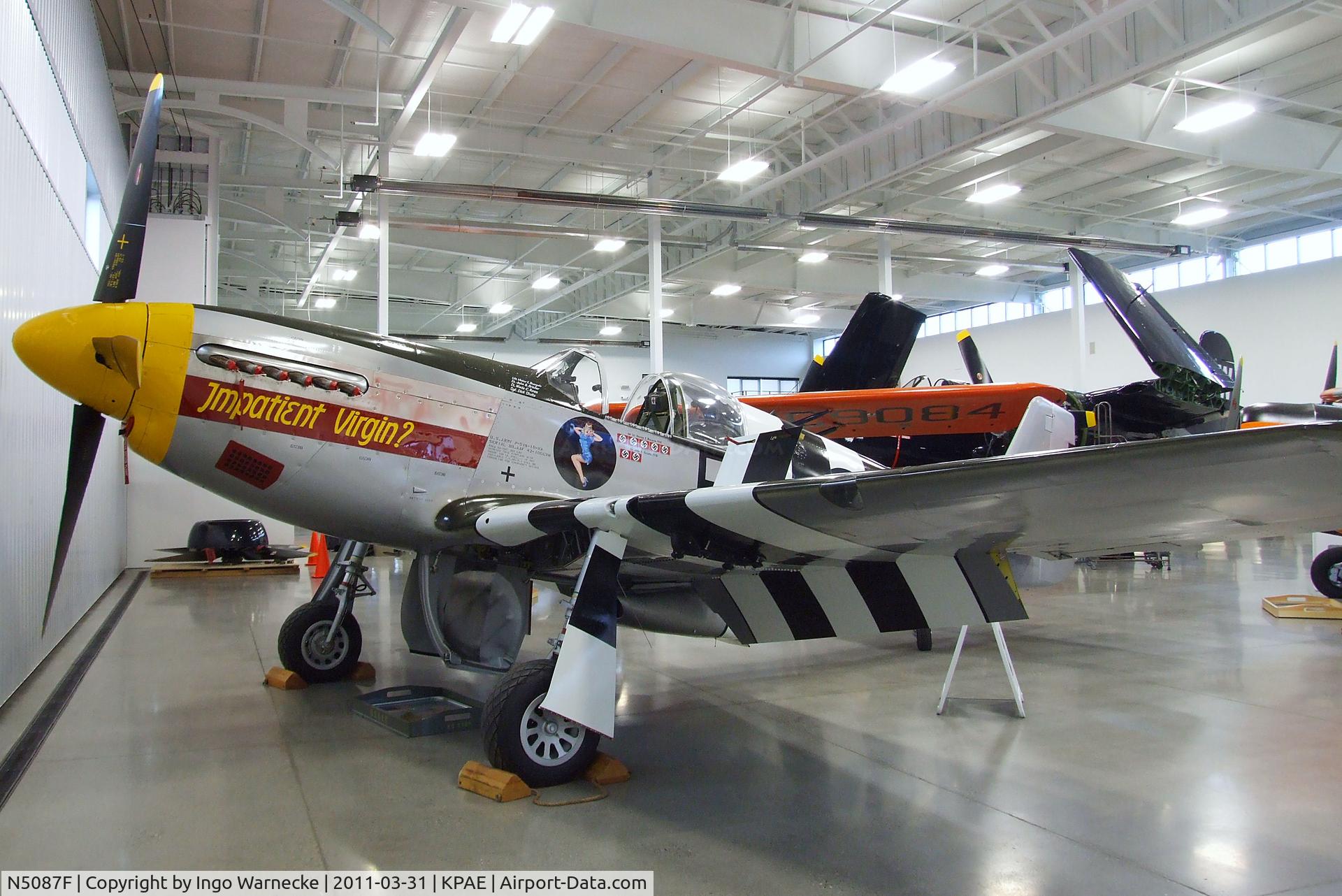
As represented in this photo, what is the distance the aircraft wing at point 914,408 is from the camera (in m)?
10.4

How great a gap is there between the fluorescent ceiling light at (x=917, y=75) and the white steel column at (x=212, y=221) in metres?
10.2

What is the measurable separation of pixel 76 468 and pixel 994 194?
16.1 metres

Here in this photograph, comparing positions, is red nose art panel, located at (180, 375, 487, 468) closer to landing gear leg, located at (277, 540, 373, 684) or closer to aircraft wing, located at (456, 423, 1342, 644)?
aircraft wing, located at (456, 423, 1342, 644)

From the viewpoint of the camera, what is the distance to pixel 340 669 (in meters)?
5.61

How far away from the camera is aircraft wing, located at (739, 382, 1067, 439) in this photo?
34.1ft

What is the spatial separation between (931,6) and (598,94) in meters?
5.16

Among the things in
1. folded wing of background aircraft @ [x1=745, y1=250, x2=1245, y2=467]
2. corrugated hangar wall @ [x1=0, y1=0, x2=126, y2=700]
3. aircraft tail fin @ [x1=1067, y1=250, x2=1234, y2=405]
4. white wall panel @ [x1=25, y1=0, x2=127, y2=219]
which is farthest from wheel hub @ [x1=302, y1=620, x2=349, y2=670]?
aircraft tail fin @ [x1=1067, y1=250, x2=1234, y2=405]

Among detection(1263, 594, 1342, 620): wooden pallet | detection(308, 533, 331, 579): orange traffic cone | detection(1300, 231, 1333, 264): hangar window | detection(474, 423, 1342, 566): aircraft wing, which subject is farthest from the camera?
detection(1300, 231, 1333, 264): hangar window

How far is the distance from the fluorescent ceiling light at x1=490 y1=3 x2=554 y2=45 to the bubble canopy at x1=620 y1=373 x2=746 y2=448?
5.16m

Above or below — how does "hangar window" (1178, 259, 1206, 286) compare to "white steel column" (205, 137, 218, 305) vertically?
above

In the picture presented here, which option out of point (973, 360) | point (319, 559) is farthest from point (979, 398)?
point (319, 559)

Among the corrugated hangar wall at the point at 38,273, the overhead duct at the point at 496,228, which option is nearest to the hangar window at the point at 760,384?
the overhead duct at the point at 496,228

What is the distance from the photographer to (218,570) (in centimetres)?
1164

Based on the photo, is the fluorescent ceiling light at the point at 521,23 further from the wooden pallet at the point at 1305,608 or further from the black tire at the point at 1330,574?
the black tire at the point at 1330,574
